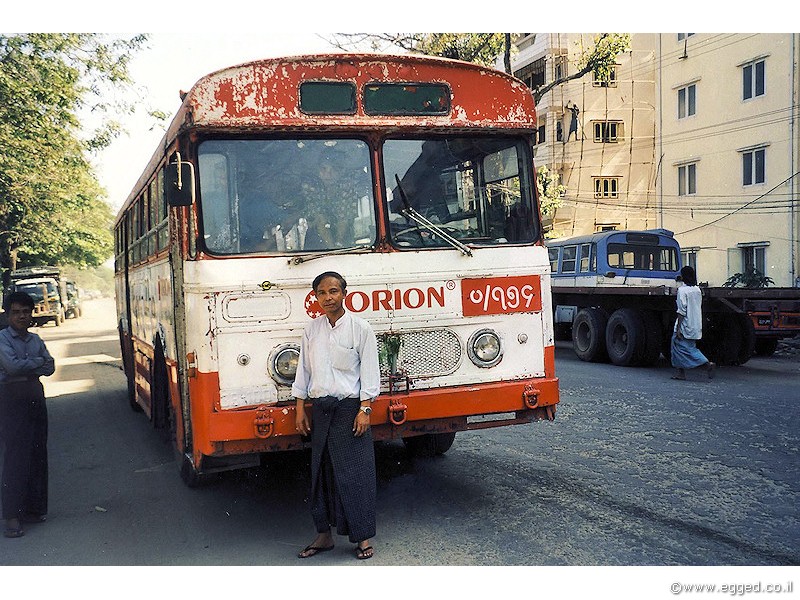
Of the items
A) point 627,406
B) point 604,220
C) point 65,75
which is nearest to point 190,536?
point 627,406

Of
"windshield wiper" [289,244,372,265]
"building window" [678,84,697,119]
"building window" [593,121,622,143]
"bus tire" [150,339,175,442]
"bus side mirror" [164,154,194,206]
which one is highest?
"building window" [593,121,622,143]

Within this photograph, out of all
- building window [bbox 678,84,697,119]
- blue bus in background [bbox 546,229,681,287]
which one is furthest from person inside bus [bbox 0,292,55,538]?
building window [bbox 678,84,697,119]

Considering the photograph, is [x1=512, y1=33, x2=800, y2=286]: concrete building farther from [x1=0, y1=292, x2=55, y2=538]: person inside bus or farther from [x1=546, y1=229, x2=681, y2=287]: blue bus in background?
[x1=0, y1=292, x2=55, y2=538]: person inside bus

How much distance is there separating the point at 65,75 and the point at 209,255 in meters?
8.79

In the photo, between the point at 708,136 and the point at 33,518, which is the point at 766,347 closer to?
the point at 708,136

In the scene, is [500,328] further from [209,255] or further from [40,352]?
[40,352]

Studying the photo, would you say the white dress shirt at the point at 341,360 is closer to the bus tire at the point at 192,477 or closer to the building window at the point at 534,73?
the bus tire at the point at 192,477

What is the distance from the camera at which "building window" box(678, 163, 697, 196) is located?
79.7ft

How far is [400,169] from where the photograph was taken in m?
5.20

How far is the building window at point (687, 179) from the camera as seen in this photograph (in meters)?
24.3

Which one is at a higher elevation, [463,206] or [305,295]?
[463,206]

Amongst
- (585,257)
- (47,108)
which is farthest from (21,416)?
(585,257)

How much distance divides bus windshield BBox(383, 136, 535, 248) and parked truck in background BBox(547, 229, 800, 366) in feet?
24.8

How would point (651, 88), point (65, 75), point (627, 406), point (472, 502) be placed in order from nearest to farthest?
point (472, 502), point (627, 406), point (65, 75), point (651, 88)
